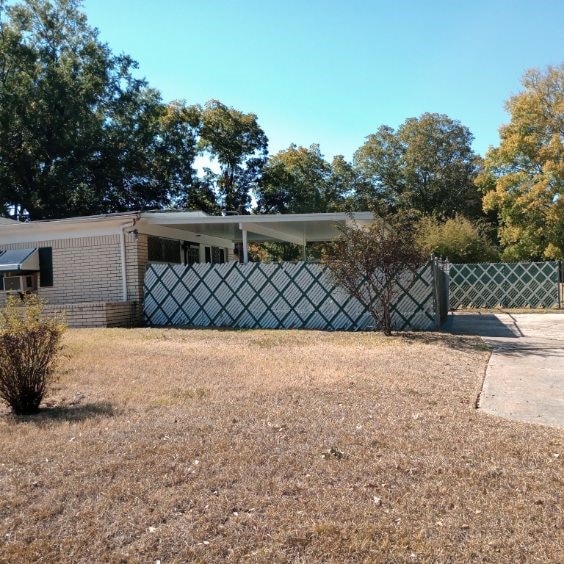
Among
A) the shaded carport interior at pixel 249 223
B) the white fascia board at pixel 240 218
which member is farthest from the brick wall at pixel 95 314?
the white fascia board at pixel 240 218

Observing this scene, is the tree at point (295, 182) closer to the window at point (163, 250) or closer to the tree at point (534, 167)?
the tree at point (534, 167)

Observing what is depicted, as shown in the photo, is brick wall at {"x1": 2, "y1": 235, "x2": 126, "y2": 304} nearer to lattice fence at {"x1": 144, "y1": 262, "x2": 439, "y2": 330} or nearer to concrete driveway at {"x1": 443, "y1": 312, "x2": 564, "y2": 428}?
lattice fence at {"x1": 144, "y1": 262, "x2": 439, "y2": 330}

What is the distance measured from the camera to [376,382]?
23.6ft

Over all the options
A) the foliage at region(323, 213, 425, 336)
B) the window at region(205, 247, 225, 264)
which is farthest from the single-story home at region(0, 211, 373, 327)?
the window at region(205, 247, 225, 264)

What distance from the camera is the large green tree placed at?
28578mm

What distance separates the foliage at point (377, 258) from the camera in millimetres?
12102

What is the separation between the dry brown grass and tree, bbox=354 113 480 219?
1354 inches

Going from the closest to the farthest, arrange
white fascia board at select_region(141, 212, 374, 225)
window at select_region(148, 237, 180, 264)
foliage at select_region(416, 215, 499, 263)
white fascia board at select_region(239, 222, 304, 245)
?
white fascia board at select_region(141, 212, 374, 225) < white fascia board at select_region(239, 222, 304, 245) < window at select_region(148, 237, 180, 264) < foliage at select_region(416, 215, 499, 263)

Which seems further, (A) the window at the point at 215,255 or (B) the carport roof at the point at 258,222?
(A) the window at the point at 215,255

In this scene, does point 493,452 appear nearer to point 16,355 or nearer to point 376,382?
point 376,382

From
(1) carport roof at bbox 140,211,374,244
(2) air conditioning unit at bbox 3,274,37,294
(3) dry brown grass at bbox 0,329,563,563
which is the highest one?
(1) carport roof at bbox 140,211,374,244

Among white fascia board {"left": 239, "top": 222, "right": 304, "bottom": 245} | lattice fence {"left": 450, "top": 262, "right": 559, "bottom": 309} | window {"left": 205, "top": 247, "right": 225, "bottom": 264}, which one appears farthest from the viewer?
lattice fence {"left": 450, "top": 262, "right": 559, "bottom": 309}

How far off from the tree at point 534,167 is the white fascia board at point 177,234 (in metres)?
13.2

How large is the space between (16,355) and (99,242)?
10.3 m
